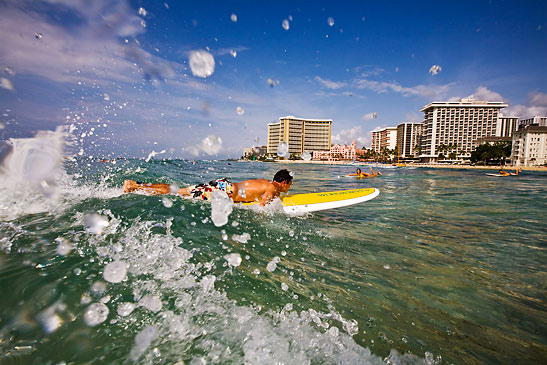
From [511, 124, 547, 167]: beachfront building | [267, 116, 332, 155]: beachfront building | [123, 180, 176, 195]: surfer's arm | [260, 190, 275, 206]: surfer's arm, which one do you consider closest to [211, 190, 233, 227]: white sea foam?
[260, 190, 275, 206]: surfer's arm

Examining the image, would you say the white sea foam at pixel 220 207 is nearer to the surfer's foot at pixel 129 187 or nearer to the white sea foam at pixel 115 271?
the white sea foam at pixel 115 271

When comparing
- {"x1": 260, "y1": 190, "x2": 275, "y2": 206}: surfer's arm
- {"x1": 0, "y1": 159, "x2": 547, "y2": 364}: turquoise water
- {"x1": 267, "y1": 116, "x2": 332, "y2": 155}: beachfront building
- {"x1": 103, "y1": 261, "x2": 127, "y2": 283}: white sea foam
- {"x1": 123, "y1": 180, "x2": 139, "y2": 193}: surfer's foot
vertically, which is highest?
{"x1": 267, "y1": 116, "x2": 332, "y2": 155}: beachfront building

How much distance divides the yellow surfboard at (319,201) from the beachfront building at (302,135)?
126 metres

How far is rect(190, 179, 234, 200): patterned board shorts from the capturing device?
641 cm

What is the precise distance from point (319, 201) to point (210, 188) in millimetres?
3357

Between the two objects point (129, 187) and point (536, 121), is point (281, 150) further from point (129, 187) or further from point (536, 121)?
point (536, 121)

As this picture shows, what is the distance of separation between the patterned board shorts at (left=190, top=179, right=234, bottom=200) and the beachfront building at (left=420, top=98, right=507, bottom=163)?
15288 centimetres

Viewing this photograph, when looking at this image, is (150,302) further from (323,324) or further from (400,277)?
(400,277)

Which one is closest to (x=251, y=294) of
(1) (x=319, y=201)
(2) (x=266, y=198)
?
(2) (x=266, y=198)

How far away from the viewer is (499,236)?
17.0 feet

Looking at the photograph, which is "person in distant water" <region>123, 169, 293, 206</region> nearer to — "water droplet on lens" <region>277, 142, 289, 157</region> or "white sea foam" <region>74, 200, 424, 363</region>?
"water droplet on lens" <region>277, 142, 289, 157</region>

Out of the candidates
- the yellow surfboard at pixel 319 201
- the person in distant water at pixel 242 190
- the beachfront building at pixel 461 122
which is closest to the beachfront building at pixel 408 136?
the beachfront building at pixel 461 122

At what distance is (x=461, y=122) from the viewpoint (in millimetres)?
136125

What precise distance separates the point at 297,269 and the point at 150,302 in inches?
71.5
